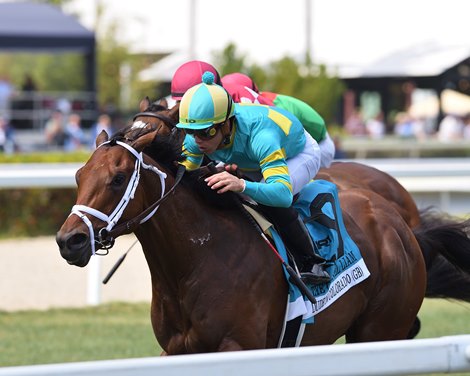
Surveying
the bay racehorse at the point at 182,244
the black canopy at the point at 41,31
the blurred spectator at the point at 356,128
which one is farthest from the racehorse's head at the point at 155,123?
the blurred spectator at the point at 356,128

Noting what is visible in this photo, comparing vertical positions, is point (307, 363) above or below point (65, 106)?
above

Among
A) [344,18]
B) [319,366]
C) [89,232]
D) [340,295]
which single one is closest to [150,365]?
[319,366]

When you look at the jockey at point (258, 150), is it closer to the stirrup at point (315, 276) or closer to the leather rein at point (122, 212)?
the stirrup at point (315, 276)

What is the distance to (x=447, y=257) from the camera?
5.45 metres

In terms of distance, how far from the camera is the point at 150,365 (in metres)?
2.55

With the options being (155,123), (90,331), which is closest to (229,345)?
(155,123)

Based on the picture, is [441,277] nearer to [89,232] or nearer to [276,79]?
[89,232]

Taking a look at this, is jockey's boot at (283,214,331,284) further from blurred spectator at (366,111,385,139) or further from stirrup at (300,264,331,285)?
blurred spectator at (366,111,385,139)

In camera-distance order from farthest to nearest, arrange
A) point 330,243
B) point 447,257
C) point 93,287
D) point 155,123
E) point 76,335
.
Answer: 1. point 93,287
2. point 76,335
3. point 447,257
4. point 330,243
5. point 155,123

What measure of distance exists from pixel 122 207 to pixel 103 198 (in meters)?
0.09

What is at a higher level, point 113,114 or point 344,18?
point 344,18

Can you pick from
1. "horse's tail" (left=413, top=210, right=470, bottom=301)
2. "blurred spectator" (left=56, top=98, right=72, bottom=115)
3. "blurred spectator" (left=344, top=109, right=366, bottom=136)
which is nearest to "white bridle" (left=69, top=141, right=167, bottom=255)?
"horse's tail" (left=413, top=210, right=470, bottom=301)

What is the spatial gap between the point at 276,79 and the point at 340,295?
55.1 feet

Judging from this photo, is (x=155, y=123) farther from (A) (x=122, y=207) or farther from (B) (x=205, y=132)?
(A) (x=122, y=207)
